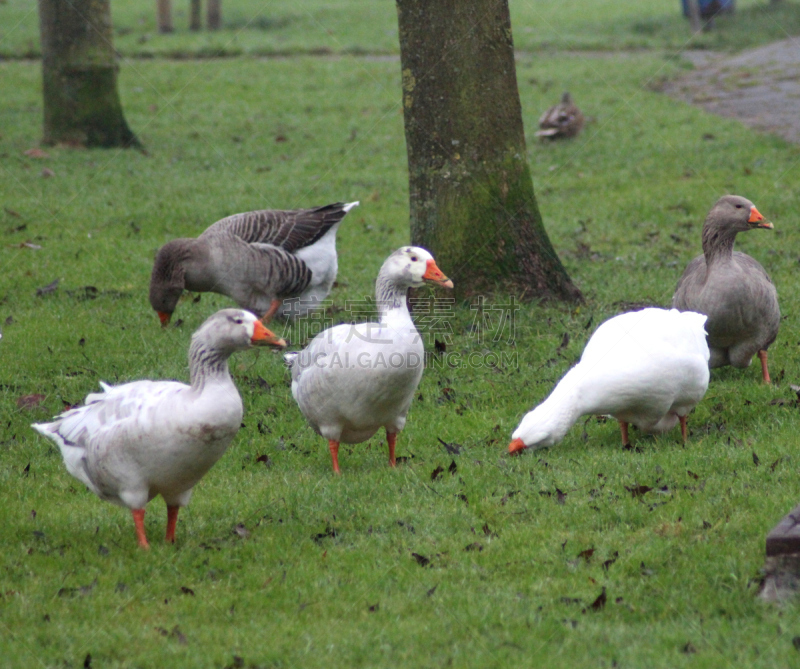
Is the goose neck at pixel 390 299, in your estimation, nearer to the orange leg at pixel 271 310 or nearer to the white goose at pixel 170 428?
the white goose at pixel 170 428

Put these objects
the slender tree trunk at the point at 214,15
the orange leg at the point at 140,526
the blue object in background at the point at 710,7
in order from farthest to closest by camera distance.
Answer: the blue object in background at the point at 710,7
the slender tree trunk at the point at 214,15
the orange leg at the point at 140,526

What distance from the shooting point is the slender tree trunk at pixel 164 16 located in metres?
28.0

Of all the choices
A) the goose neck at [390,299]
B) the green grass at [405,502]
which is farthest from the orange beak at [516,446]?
the goose neck at [390,299]

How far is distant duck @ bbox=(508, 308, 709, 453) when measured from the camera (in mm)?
5578

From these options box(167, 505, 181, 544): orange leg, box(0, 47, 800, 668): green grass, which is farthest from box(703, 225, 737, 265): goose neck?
box(167, 505, 181, 544): orange leg

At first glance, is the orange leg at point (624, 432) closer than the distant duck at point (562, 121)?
Yes

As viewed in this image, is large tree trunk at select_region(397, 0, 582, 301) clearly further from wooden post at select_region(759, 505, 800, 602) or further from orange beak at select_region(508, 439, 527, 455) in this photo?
wooden post at select_region(759, 505, 800, 602)

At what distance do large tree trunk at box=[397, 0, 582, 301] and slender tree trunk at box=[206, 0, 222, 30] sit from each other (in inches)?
877

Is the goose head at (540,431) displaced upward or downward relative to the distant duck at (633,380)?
downward

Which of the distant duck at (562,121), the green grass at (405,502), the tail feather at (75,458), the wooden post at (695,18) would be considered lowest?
the green grass at (405,502)

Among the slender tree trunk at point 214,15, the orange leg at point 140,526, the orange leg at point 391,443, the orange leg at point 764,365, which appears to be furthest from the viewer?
the slender tree trunk at point 214,15

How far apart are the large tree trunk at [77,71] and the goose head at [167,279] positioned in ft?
24.4

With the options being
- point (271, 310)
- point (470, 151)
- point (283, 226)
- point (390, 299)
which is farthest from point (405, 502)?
point (283, 226)

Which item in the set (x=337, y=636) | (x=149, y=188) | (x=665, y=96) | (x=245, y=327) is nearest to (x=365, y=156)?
(x=149, y=188)
